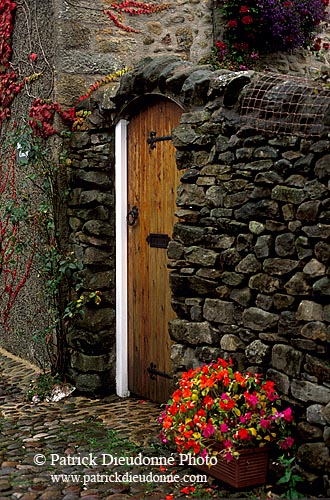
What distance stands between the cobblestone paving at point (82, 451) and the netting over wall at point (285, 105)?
2.08m

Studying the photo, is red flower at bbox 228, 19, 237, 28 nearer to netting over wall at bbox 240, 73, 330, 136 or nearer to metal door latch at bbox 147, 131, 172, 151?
metal door latch at bbox 147, 131, 172, 151

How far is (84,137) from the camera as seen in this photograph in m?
6.31

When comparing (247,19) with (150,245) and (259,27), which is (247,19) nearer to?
(259,27)

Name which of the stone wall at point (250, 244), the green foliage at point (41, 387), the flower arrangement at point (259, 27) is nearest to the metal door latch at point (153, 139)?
the stone wall at point (250, 244)

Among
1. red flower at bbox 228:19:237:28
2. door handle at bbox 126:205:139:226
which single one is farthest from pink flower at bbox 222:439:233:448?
red flower at bbox 228:19:237:28

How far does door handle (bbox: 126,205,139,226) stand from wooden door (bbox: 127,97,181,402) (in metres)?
0.01

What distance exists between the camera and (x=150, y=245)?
19.7 feet

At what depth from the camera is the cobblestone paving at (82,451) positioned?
4406mm

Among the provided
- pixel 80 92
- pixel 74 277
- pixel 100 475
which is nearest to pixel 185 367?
pixel 100 475

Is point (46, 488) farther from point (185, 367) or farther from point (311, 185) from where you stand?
point (311, 185)

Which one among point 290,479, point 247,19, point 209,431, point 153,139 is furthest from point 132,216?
point 290,479

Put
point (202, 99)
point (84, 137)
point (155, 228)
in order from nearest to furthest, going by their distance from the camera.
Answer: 1. point (202, 99)
2. point (155, 228)
3. point (84, 137)

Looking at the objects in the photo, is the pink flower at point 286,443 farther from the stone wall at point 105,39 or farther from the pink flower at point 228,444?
the stone wall at point 105,39

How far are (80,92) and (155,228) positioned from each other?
1.45m
